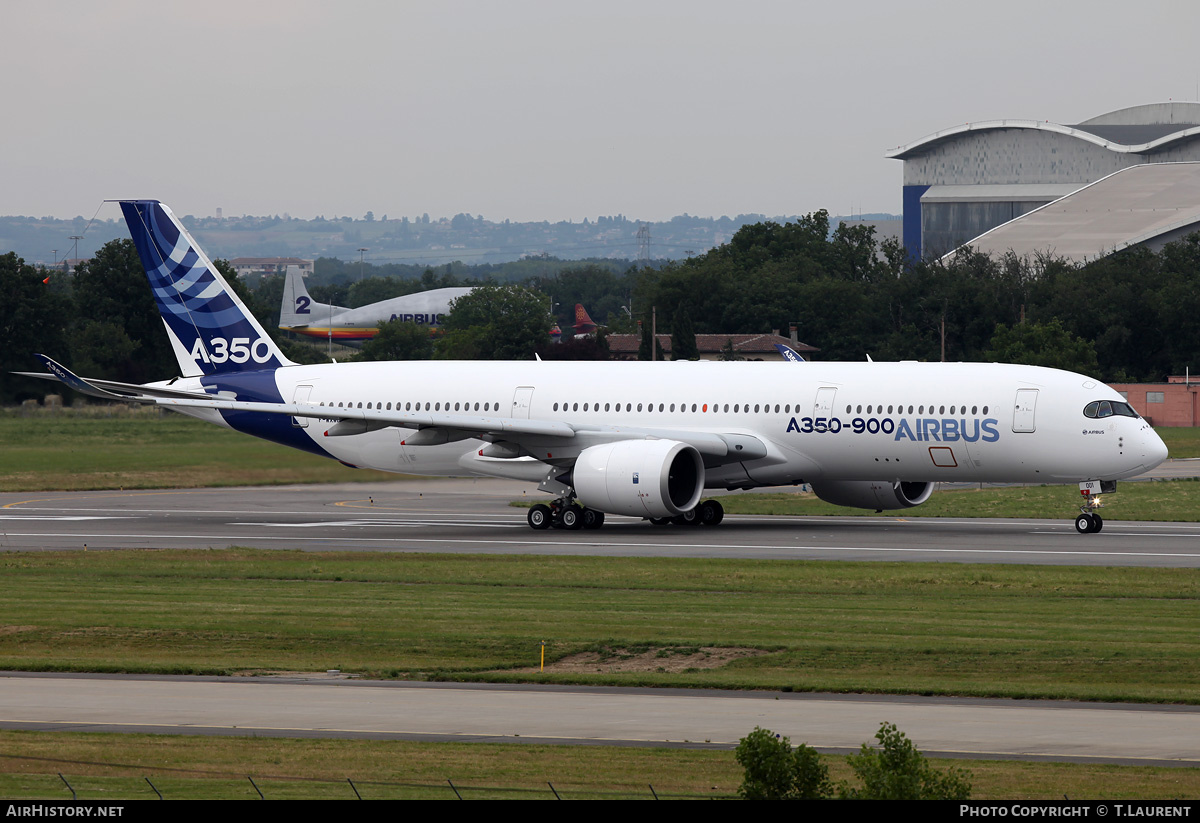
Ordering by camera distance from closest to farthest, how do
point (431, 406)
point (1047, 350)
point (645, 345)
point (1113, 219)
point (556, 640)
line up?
point (556, 640)
point (431, 406)
point (1047, 350)
point (645, 345)
point (1113, 219)

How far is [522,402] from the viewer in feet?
147

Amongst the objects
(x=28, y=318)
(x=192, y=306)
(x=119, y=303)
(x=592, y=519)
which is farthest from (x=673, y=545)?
(x=119, y=303)

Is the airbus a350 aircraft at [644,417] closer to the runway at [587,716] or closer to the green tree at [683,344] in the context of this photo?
the runway at [587,716]

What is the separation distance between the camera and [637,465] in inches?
1576

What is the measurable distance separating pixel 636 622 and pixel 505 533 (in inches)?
678

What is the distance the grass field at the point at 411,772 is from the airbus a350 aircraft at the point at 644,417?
24370 millimetres

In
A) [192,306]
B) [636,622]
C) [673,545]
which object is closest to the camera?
[636,622]

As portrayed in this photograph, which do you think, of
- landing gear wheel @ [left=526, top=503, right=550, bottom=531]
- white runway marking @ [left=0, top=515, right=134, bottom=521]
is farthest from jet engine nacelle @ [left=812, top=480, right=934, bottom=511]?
white runway marking @ [left=0, top=515, right=134, bottom=521]

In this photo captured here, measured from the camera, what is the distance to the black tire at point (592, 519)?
1690 inches

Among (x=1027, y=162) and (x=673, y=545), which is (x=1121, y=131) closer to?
(x=1027, y=162)

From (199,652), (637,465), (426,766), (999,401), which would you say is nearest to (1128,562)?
(999,401)

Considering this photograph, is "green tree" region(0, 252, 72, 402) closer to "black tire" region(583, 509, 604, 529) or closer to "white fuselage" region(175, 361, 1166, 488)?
"white fuselage" region(175, 361, 1166, 488)

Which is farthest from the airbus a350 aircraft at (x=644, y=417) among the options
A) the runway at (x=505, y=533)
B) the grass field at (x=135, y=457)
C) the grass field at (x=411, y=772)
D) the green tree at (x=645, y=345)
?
the green tree at (x=645, y=345)

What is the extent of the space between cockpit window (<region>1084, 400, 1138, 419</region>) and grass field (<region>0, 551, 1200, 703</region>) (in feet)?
27.6
